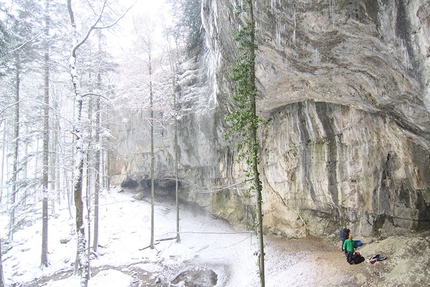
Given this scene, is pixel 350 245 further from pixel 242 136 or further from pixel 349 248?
pixel 242 136

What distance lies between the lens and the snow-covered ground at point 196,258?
26.3ft

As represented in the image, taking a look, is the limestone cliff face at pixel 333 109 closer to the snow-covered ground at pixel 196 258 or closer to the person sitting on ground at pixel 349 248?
the snow-covered ground at pixel 196 258

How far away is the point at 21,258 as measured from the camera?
13727 mm

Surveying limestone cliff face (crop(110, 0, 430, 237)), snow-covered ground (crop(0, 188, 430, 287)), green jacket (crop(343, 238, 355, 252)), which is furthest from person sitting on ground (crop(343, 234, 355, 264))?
limestone cliff face (crop(110, 0, 430, 237))

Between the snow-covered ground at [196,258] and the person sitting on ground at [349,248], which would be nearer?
the snow-covered ground at [196,258]

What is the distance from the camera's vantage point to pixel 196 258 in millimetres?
13375

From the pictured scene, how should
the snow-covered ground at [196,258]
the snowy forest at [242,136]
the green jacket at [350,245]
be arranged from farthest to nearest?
the green jacket at [350,245] < the snow-covered ground at [196,258] < the snowy forest at [242,136]

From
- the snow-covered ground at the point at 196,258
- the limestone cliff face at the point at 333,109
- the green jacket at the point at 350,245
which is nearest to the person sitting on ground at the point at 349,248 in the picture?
the green jacket at the point at 350,245

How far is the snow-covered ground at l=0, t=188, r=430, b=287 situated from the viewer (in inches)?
316

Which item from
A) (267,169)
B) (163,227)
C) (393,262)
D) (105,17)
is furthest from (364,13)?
(163,227)

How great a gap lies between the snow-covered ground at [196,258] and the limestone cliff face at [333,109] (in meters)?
1.58

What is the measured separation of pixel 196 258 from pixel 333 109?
34.4ft

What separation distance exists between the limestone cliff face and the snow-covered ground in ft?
5.17

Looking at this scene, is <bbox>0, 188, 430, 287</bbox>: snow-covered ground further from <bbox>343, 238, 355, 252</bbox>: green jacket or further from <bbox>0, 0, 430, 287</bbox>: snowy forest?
<bbox>343, 238, 355, 252</bbox>: green jacket
